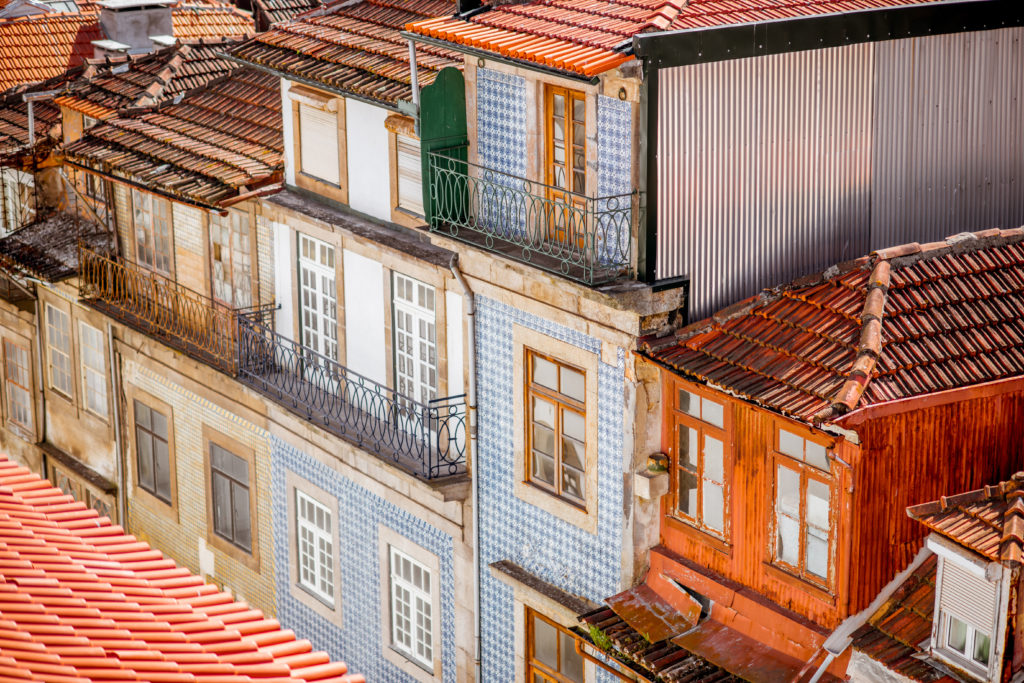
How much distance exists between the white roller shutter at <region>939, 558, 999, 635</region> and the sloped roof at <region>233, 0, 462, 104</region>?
24.3 ft

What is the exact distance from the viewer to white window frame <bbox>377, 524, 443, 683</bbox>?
19.1 metres

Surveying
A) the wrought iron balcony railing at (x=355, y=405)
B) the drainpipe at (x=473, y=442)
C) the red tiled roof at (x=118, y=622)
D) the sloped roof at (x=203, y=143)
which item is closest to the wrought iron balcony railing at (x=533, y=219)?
the drainpipe at (x=473, y=442)

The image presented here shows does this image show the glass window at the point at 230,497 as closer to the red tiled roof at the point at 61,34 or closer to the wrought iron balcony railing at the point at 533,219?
the wrought iron balcony railing at the point at 533,219

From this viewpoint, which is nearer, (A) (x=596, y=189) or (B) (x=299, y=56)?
(A) (x=596, y=189)

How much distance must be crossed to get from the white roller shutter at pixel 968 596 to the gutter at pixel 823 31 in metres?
4.86

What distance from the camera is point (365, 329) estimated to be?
64.4ft

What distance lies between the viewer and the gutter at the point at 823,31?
46.8ft

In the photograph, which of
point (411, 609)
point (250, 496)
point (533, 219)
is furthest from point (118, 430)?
point (533, 219)

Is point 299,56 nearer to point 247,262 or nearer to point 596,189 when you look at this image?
point 247,262

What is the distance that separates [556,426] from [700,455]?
1958 millimetres

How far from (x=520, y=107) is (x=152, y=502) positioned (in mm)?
11408

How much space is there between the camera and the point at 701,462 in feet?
49.3

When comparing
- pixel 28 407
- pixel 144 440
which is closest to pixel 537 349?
pixel 144 440

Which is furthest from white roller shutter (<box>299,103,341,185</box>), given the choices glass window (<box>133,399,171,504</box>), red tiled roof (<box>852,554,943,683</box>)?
red tiled roof (<box>852,554,943,683</box>)
